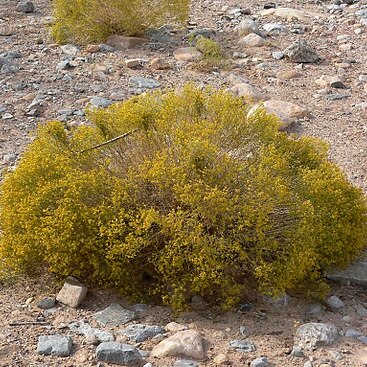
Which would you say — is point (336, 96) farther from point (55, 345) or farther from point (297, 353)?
point (55, 345)

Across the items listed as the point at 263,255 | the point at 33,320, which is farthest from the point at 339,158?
the point at 33,320

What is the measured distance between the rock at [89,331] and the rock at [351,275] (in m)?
1.49

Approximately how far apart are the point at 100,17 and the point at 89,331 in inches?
224

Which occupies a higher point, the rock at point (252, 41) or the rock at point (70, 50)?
the rock at point (70, 50)

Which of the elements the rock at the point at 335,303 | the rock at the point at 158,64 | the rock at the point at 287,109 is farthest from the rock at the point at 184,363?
the rock at the point at 158,64

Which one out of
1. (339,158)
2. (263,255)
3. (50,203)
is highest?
(50,203)

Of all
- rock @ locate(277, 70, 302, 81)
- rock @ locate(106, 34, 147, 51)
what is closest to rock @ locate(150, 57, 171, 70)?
rock @ locate(106, 34, 147, 51)

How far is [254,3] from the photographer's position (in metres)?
10.8

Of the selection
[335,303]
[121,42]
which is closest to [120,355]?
[335,303]

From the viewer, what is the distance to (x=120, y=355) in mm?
3645

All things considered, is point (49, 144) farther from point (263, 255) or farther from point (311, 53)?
point (311, 53)

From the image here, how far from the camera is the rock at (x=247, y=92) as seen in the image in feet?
24.3

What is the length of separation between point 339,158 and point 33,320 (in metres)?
3.38

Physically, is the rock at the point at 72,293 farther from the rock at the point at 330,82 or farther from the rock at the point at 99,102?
the rock at the point at 330,82
